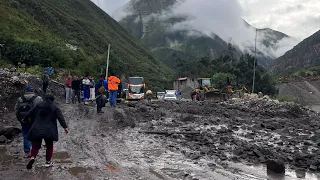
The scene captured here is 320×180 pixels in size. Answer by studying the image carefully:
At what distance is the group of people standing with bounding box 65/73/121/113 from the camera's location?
16.1m

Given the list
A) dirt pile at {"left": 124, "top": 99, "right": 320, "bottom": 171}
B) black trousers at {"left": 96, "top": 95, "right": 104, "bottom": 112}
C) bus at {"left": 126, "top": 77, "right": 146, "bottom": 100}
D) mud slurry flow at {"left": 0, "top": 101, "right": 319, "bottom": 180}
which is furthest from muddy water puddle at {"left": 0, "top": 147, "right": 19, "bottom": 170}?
bus at {"left": 126, "top": 77, "right": 146, "bottom": 100}

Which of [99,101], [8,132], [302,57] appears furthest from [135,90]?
[302,57]

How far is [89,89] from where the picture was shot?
19.2m

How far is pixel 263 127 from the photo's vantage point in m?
14.8

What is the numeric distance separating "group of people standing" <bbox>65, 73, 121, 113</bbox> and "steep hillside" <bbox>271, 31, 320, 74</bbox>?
110 m

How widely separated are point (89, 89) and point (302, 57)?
12303 cm

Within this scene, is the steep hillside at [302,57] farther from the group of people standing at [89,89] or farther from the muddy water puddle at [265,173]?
the muddy water puddle at [265,173]

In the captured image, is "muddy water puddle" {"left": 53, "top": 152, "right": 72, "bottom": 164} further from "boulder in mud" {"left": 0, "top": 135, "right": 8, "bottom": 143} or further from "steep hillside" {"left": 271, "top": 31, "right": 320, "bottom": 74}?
"steep hillside" {"left": 271, "top": 31, "right": 320, "bottom": 74}

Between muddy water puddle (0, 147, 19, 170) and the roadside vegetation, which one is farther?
the roadside vegetation

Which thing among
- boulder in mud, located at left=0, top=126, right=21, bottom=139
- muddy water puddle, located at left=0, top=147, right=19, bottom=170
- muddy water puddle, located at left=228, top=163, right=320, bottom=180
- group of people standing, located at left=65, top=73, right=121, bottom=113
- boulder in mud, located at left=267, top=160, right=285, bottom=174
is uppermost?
group of people standing, located at left=65, top=73, right=121, bottom=113

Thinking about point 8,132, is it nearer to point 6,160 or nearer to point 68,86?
point 6,160

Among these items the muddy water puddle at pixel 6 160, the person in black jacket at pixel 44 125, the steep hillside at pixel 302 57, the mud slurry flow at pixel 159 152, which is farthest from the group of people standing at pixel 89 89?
the steep hillside at pixel 302 57

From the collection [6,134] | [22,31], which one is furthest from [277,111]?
[22,31]

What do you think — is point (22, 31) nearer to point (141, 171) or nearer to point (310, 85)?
point (141, 171)
